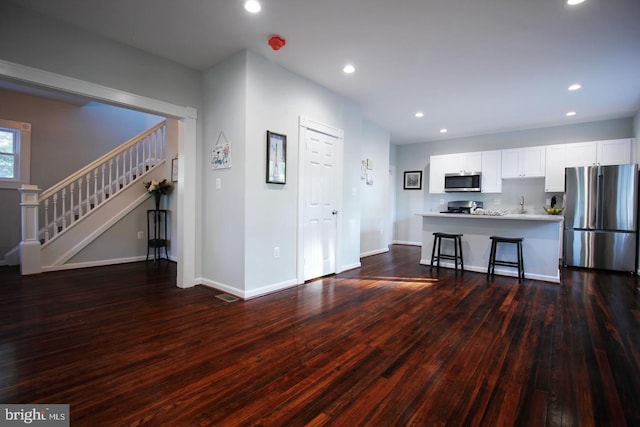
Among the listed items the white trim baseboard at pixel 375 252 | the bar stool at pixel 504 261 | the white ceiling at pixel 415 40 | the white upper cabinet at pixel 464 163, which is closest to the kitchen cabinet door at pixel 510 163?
the white upper cabinet at pixel 464 163

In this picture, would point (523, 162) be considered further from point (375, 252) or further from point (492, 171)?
point (375, 252)

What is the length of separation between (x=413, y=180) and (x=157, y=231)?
5.98 meters

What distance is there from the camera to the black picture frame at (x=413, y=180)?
7.64 m

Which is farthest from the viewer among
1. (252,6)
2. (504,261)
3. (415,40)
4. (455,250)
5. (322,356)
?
(455,250)

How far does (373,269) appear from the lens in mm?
4762

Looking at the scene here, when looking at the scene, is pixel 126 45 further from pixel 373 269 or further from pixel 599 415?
pixel 599 415

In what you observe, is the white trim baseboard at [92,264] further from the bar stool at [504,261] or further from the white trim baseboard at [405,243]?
the white trim baseboard at [405,243]

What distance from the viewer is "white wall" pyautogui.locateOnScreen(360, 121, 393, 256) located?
596 cm

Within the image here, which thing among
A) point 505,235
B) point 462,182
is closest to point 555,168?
point 462,182

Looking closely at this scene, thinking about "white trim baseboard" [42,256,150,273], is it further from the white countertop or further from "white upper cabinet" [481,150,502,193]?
"white upper cabinet" [481,150,502,193]

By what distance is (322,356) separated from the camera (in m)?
2.03

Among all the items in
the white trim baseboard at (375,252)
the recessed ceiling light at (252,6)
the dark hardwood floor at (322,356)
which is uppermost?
the recessed ceiling light at (252,6)

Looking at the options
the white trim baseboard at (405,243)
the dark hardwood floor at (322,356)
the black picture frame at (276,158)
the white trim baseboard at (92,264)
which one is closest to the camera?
the dark hardwood floor at (322,356)

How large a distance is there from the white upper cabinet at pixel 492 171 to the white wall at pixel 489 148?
0.25 metres
